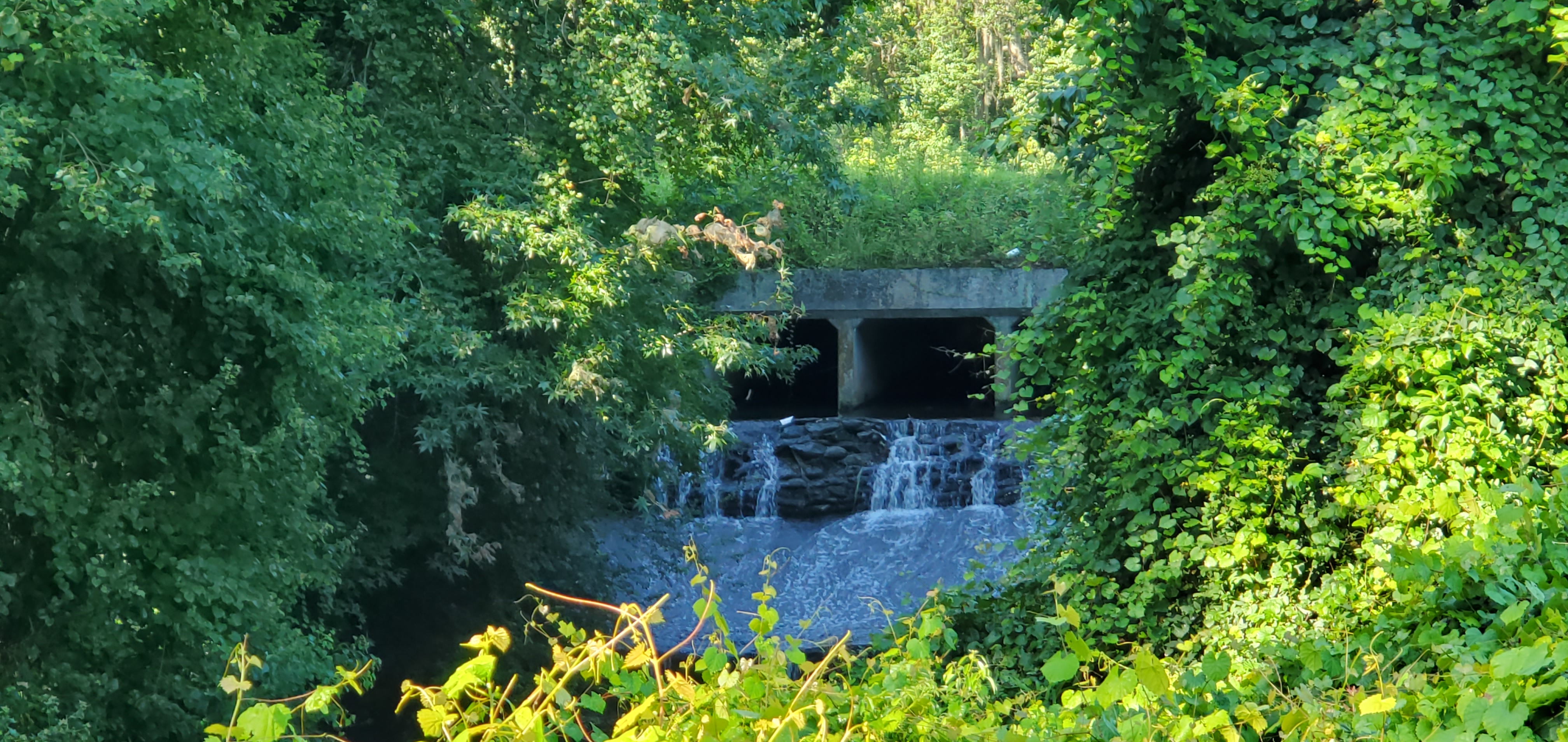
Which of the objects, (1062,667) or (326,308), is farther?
(326,308)

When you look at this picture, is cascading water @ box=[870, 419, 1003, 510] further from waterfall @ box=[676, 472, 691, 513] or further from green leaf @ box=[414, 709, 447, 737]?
green leaf @ box=[414, 709, 447, 737]

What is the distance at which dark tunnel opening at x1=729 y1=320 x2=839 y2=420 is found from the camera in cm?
1998

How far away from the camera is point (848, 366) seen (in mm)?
18828

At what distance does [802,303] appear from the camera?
632 inches

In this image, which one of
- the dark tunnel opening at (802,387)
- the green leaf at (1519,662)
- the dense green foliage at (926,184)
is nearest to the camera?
the green leaf at (1519,662)

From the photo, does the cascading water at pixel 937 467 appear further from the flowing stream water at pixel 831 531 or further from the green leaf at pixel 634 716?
the green leaf at pixel 634 716

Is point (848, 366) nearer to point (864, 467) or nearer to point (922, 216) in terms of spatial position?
point (922, 216)

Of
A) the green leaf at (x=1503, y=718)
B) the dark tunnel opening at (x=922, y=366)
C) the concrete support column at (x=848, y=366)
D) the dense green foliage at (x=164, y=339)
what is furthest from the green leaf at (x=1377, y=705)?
the dark tunnel opening at (x=922, y=366)

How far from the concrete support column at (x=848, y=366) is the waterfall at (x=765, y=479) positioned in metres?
2.96

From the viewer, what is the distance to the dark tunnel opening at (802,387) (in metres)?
20.0

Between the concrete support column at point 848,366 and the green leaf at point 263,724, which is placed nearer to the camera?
the green leaf at point 263,724

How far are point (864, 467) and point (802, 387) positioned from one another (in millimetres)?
5799

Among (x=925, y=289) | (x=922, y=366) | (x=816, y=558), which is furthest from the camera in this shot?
(x=922, y=366)

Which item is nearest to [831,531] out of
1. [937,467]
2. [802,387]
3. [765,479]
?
[765,479]
